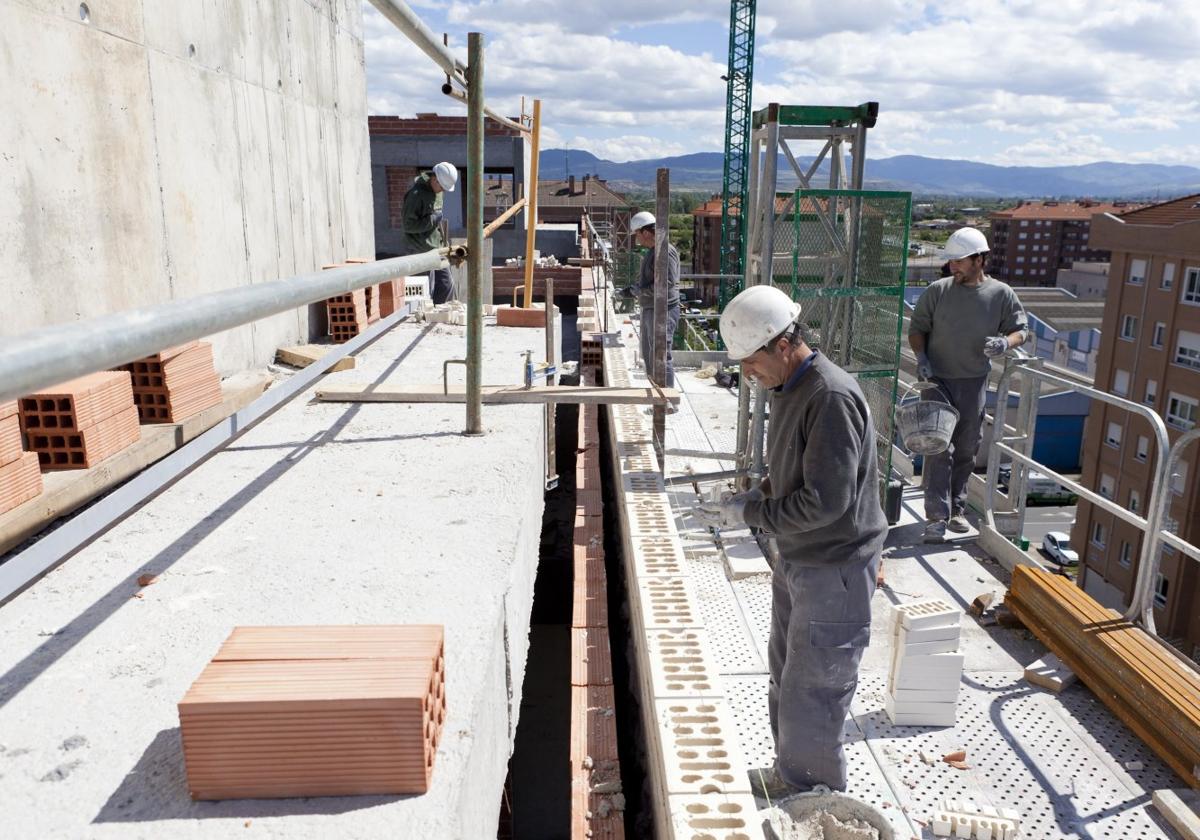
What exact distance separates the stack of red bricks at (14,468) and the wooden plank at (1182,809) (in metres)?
4.51

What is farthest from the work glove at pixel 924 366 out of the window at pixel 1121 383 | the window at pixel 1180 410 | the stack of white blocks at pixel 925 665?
the window at pixel 1121 383

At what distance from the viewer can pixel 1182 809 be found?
3086 mm

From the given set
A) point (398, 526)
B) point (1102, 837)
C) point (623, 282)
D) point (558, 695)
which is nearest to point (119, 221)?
point (398, 526)

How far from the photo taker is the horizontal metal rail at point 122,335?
1398 millimetres

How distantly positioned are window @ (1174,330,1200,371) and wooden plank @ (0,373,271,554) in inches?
1338

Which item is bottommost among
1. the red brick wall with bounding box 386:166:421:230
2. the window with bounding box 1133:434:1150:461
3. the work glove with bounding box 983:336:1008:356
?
the window with bounding box 1133:434:1150:461

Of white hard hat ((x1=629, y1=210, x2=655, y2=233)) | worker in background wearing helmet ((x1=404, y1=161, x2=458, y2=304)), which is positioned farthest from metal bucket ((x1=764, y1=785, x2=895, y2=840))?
worker in background wearing helmet ((x1=404, y1=161, x2=458, y2=304))

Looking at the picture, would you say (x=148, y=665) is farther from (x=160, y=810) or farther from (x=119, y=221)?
(x=119, y=221)

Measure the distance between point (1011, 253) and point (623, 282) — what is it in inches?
4174

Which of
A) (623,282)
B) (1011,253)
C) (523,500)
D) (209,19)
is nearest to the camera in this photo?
(523,500)

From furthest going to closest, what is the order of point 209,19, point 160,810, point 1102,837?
point 209,19, point 1102,837, point 160,810

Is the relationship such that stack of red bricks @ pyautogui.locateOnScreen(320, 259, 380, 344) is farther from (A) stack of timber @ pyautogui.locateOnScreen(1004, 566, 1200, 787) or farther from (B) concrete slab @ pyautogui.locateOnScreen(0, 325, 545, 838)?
(A) stack of timber @ pyautogui.locateOnScreen(1004, 566, 1200, 787)

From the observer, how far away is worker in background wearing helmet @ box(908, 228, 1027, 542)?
5.39 meters

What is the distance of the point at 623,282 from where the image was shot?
1686cm
